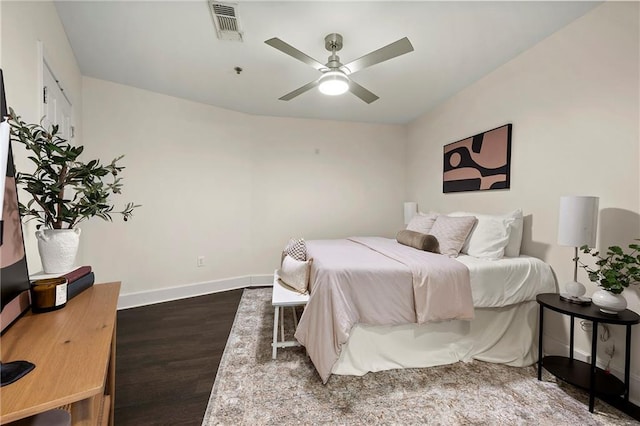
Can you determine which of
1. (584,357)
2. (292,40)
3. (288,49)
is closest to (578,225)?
(584,357)

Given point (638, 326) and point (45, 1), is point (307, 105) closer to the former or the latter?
point (45, 1)

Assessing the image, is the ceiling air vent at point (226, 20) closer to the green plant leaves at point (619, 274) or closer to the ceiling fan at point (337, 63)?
the ceiling fan at point (337, 63)

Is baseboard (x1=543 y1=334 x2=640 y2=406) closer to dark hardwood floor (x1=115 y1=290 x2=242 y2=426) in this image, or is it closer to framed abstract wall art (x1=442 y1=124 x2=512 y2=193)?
framed abstract wall art (x1=442 y1=124 x2=512 y2=193)

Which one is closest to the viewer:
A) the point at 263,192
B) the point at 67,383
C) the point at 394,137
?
the point at 67,383

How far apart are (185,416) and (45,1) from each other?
2846mm

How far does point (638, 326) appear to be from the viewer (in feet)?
5.76

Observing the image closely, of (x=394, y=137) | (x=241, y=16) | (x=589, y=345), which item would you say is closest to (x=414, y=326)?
(x=589, y=345)

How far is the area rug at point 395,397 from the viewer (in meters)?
1.62

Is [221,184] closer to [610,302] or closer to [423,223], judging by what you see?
[423,223]

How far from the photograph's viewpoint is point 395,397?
5.87ft

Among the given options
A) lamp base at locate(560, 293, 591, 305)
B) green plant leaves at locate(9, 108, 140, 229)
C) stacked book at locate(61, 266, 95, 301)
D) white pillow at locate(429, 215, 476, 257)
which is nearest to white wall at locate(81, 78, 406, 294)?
white pillow at locate(429, 215, 476, 257)

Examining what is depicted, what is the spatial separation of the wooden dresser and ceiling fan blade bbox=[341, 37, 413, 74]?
6.86 feet

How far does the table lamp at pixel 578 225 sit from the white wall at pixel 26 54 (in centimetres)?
331

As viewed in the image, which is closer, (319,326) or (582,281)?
(319,326)
